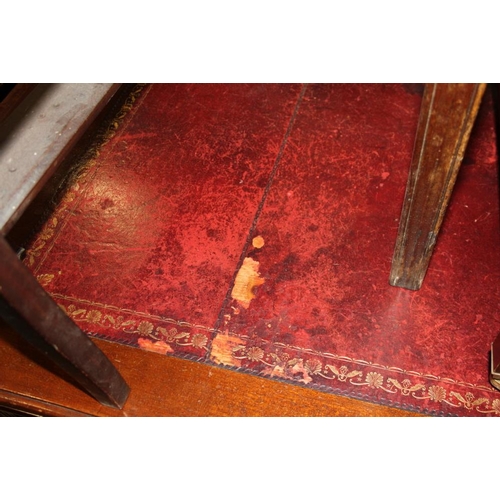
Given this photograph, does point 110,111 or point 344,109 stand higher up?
point 110,111

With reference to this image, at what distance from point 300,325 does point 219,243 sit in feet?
2.01

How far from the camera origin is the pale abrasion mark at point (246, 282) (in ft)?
7.17

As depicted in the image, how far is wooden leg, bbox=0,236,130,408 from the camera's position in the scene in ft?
3.81

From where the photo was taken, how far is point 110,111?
2.94 meters

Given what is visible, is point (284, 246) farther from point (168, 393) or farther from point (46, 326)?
point (46, 326)

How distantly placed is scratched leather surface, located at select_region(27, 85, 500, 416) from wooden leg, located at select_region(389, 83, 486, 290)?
0.20 metres

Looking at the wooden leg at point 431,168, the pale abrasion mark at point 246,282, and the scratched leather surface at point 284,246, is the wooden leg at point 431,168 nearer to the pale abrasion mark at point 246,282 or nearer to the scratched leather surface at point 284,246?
the scratched leather surface at point 284,246

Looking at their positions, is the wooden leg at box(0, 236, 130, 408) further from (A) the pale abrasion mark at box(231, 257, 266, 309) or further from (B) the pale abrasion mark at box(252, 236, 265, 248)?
(B) the pale abrasion mark at box(252, 236, 265, 248)

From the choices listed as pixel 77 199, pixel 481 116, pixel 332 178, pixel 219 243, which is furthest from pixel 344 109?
pixel 77 199

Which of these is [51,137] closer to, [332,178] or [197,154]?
[197,154]

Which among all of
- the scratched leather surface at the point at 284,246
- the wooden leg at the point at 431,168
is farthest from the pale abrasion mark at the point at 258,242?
the wooden leg at the point at 431,168

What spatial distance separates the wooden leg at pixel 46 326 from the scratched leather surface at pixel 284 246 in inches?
18.3

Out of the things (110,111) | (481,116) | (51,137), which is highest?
(51,137)

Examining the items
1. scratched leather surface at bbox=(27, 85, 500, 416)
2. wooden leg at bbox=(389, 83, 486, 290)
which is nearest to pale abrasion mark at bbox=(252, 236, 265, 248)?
scratched leather surface at bbox=(27, 85, 500, 416)
